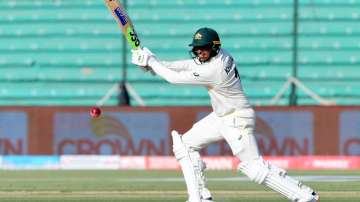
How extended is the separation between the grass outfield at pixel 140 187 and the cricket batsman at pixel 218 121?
850 mm

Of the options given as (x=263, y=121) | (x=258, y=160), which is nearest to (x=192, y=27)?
(x=263, y=121)

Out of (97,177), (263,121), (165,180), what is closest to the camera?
(165,180)

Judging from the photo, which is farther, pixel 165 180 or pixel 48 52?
pixel 48 52

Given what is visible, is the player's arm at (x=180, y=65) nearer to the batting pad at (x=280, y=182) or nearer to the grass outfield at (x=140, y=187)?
the batting pad at (x=280, y=182)

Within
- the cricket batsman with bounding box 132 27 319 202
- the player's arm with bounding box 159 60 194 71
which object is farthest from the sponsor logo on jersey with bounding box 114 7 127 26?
the player's arm with bounding box 159 60 194 71

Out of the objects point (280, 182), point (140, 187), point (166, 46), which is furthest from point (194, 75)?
point (166, 46)

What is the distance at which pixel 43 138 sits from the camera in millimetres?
15852

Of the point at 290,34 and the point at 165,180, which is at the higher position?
the point at 290,34

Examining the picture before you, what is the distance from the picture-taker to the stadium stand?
1731cm

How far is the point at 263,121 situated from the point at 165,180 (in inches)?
154

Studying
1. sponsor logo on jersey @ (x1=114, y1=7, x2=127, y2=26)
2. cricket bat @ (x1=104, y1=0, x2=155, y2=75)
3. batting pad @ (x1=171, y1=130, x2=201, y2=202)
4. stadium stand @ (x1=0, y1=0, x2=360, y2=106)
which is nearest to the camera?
batting pad @ (x1=171, y1=130, x2=201, y2=202)

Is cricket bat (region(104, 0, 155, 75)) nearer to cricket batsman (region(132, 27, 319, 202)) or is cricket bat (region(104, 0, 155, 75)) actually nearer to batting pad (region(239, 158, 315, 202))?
cricket batsman (region(132, 27, 319, 202))

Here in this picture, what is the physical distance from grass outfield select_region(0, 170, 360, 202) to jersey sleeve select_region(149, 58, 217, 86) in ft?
4.60

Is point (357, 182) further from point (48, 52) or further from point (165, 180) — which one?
point (48, 52)
